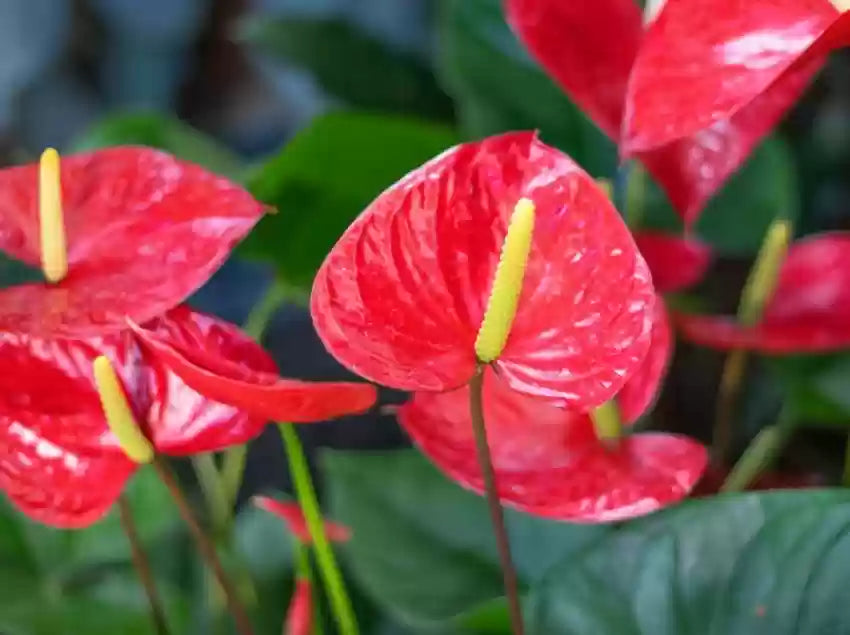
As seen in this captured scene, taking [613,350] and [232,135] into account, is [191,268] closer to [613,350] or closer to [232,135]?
[613,350]

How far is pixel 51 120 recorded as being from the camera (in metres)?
1.57

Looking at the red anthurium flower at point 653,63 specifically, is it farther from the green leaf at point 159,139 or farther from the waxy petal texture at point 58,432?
the green leaf at point 159,139

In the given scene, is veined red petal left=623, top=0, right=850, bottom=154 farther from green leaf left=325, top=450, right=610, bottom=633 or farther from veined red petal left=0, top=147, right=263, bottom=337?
green leaf left=325, top=450, right=610, bottom=633

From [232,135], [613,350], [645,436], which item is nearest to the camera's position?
[613,350]

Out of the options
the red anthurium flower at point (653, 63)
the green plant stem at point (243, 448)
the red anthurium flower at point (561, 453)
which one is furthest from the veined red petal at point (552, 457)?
the green plant stem at point (243, 448)

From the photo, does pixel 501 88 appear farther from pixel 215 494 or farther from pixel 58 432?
pixel 58 432

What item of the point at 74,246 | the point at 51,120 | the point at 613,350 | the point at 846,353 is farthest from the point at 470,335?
the point at 51,120

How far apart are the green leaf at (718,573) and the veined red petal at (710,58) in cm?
14

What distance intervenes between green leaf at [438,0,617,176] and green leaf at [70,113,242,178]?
169 mm

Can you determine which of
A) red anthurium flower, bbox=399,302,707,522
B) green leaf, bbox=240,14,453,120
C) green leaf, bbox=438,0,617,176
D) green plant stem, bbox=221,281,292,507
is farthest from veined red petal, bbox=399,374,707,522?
green leaf, bbox=240,14,453,120

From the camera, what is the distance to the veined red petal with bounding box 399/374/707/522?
1.23ft

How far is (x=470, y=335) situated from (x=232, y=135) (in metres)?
1.41

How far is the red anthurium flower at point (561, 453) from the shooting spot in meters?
0.38

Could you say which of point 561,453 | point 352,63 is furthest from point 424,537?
point 352,63
